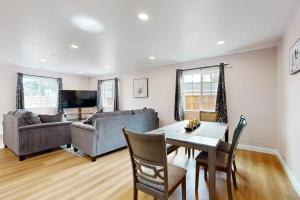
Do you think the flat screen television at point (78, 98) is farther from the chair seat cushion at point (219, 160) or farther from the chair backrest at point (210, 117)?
the chair seat cushion at point (219, 160)

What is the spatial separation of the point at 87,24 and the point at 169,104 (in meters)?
3.42

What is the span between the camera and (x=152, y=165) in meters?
1.34

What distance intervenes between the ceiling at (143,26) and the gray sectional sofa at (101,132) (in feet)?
5.21

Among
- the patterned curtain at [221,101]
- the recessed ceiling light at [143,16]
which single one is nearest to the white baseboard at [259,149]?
the patterned curtain at [221,101]

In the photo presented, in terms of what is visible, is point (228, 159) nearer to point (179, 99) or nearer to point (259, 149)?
point (259, 149)

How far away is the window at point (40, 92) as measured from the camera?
5699 mm

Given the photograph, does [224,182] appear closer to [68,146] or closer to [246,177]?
[246,177]

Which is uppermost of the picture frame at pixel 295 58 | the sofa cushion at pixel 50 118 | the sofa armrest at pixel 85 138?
the picture frame at pixel 295 58

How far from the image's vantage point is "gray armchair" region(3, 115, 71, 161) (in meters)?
3.04

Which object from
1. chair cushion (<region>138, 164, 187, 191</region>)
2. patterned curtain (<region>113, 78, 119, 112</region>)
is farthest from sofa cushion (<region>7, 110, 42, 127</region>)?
patterned curtain (<region>113, 78, 119, 112</region>)

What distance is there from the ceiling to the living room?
22 millimetres

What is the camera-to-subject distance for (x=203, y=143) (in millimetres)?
1678

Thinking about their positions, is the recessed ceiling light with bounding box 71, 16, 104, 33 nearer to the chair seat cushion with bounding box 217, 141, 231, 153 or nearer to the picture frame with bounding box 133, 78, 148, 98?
the chair seat cushion with bounding box 217, 141, 231, 153

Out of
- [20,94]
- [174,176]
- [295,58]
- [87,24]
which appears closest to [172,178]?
[174,176]
